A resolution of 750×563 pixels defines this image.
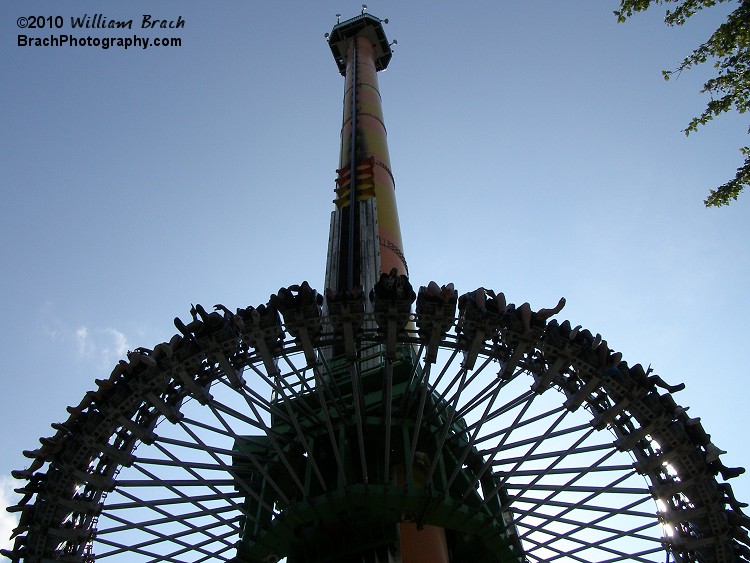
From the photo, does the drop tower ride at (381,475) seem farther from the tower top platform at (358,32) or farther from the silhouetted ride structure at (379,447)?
the tower top platform at (358,32)

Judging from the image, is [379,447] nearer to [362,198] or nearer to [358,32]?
[362,198]

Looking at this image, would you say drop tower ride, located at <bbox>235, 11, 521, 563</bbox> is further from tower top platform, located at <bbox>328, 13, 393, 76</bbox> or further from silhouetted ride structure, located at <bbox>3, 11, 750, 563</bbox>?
tower top platform, located at <bbox>328, 13, 393, 76</bbox>

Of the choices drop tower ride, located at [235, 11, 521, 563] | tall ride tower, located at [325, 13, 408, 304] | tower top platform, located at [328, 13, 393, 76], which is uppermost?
tower top platform, located at [328, 13, 393, 76]

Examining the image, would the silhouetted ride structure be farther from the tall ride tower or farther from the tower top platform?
the tower top platform

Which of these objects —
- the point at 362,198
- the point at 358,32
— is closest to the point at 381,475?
the point at 362,198

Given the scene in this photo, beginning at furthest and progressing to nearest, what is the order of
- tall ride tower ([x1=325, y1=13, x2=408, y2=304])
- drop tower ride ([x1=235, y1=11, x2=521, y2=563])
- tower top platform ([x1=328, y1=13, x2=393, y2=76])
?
tower top platform ([x1=328, y1=13, x2=393, y2=76]) → tall ride tower ([x1=325, y1=13, x2=408, y2=304]) → drop tower ride ([x1=235, y1=11, x2=521, y2=563])

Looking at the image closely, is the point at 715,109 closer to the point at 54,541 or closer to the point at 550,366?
the point at 550,366

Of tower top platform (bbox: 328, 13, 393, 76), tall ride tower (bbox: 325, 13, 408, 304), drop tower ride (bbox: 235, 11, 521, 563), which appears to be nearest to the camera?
drop tower ride (bbox: 235, 11, 521, 563)

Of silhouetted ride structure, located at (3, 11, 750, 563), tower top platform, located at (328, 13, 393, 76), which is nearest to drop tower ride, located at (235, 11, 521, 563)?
silhouetted ride structure, located at (3, 11, 750, 563)

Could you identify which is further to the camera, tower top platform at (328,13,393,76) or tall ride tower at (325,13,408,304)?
tower top platform at (328,13,393,76)

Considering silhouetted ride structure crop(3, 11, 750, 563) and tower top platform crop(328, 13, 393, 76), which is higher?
tower top platform crop(328, 13, 393, 76)

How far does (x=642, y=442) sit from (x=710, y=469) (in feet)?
7.11

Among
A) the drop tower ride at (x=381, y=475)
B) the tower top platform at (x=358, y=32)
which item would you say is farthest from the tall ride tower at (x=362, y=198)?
the tower top platform at (x=358, y=32)

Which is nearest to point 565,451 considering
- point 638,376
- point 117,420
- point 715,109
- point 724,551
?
point 638,376
